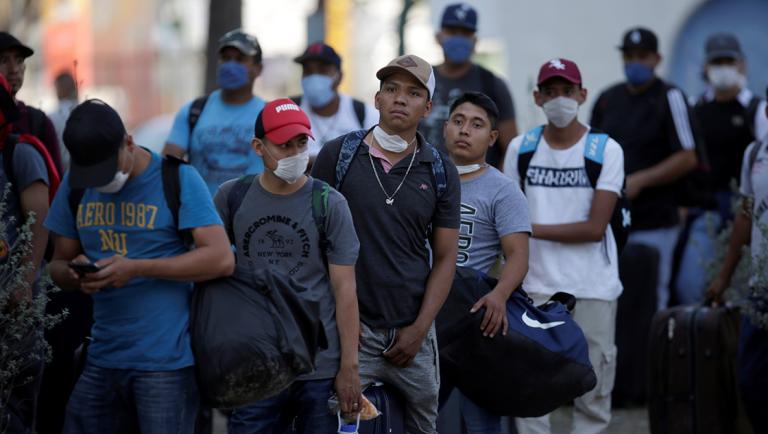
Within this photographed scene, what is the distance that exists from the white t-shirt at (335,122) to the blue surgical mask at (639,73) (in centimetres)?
168

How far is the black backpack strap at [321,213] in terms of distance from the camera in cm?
501

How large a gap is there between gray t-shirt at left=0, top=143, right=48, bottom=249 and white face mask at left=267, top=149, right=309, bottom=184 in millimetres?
1192

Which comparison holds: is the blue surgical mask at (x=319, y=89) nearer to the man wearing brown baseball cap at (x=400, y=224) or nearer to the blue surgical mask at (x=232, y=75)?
the blue surgical mask at (x=232, y=75)

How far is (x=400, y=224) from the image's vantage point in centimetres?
532

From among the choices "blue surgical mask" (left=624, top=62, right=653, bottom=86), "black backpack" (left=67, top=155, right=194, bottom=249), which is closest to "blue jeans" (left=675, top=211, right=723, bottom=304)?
"blue surgical mask" (left=624, top=62, right=653, bottom=86)

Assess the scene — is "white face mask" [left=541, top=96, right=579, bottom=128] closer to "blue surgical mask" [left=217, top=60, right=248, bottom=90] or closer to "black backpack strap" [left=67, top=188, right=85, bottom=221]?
"blue surgical mask" [left=217, top=60, right=248, bottom=90]

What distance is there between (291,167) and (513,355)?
1404 mm

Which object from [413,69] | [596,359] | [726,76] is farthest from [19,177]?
[726,76]

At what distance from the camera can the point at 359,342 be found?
5.31 meters

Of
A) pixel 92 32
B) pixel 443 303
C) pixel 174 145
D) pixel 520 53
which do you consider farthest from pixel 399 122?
pixel 92 32

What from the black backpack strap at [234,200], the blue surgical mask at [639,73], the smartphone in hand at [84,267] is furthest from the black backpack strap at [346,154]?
the blue surgical mask at [639,73]

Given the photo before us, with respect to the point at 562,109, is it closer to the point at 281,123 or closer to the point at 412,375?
the point at 412,375

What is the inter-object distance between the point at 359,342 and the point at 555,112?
198 cm

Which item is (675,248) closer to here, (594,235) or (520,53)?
(594,235)
